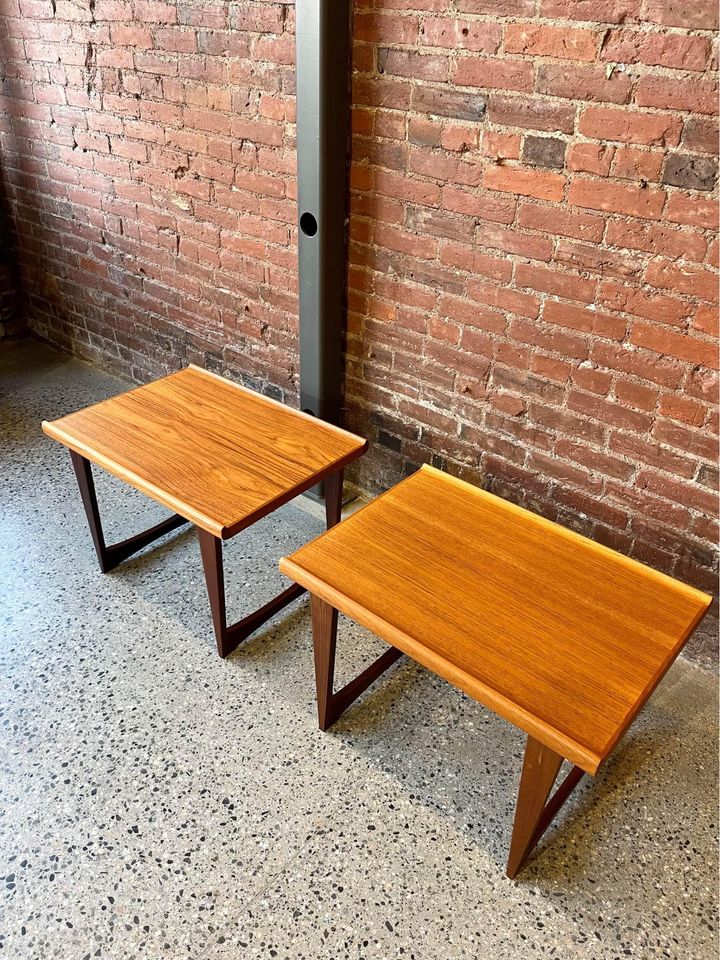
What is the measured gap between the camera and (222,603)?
1.85 metres

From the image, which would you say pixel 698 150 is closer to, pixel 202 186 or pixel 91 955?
pixel 202 186

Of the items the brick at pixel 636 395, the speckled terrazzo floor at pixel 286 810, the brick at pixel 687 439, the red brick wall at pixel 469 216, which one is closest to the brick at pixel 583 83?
the red brick wall at pixel 469 216

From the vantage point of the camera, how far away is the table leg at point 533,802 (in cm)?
127

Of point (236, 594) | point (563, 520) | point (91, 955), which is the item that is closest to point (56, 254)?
point (236, 594)

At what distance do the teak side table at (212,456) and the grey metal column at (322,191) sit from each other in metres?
0.23

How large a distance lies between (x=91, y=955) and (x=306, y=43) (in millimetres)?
2039

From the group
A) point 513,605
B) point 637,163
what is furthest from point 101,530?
point 637,163

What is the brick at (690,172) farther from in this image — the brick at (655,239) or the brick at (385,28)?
the brick at (385,28)

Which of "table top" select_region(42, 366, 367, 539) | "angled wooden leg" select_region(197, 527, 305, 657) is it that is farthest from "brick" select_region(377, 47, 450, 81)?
"angled wooden leg" select_region(197, 527, 305, 657)

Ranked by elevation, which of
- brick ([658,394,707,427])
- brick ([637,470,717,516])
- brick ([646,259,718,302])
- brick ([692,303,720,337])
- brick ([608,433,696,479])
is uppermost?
brick ([646,259,718,302])

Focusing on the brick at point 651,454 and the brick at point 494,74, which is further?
the brick at point 651,454

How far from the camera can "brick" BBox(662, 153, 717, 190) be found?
1441 mm

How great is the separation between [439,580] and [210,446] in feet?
2.56

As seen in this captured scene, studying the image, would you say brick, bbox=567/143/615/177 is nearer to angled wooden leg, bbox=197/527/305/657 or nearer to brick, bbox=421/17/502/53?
brick, bbox=421/17/502/53
